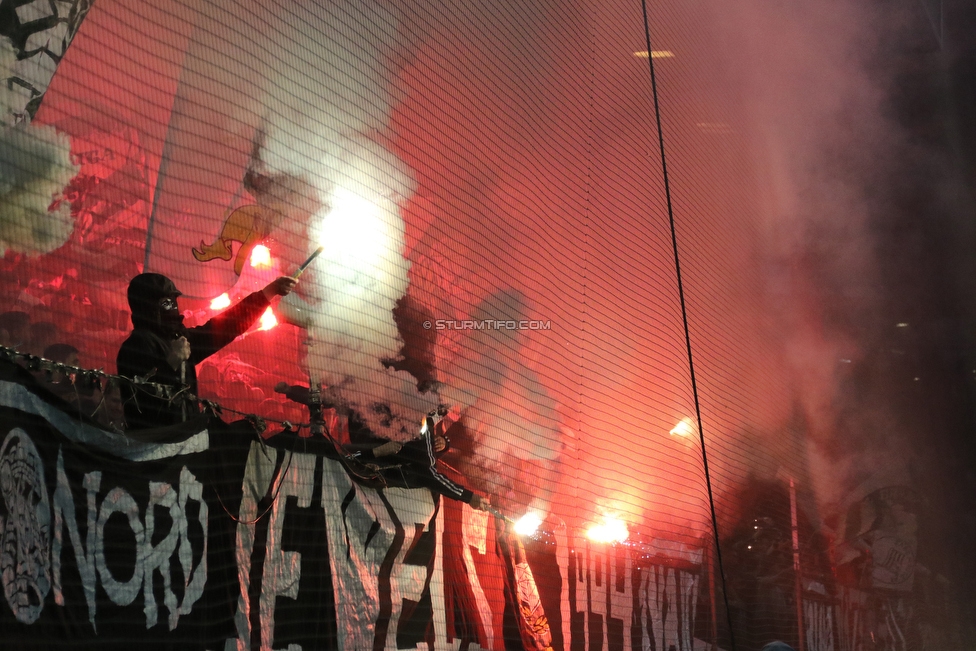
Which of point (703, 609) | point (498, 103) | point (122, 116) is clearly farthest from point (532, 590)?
point (122, 116)

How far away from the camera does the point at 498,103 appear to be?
226 inches

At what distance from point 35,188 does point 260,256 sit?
1.40 meters

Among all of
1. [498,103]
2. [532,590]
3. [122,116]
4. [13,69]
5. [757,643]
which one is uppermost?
[498,103]

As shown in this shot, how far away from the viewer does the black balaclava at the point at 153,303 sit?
3.07 metres

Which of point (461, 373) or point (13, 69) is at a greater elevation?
point (13, 69)

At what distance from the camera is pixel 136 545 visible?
8.35ft

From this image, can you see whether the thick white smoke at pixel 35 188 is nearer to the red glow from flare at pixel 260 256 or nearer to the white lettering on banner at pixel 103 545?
the red glow from flare at pixel 260 256

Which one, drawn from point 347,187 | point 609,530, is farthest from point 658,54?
point 609,530

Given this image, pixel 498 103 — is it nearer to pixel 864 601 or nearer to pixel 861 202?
pixel 861 202

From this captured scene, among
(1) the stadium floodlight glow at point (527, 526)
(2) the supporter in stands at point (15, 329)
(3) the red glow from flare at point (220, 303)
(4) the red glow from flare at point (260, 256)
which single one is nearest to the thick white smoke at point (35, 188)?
(2) the supporter in stands at point (15, 329)

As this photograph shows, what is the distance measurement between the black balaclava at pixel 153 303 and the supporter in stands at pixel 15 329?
1.66m

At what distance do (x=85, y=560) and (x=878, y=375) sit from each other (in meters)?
7.67

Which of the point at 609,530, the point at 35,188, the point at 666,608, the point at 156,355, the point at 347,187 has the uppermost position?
the point at 347,187

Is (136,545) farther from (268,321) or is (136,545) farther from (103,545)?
(268,321)
